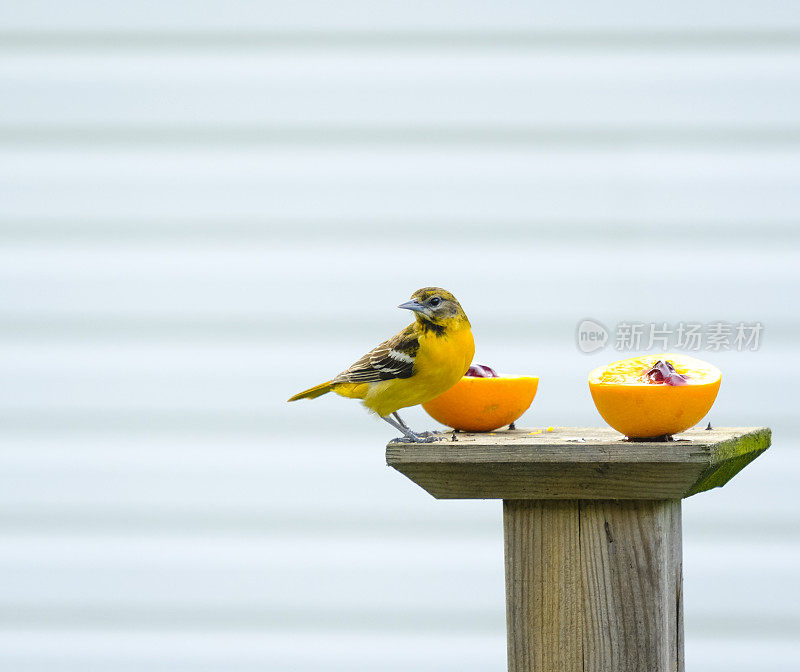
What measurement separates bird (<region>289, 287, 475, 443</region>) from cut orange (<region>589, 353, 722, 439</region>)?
324 millimetres

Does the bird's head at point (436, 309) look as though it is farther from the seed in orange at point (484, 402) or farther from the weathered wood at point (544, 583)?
the weathered wood at point (544, 583)

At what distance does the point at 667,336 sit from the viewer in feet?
10.8

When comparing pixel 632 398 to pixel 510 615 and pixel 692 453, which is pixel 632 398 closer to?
pixel 692 453

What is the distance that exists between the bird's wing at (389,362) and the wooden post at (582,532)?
0.68 ft

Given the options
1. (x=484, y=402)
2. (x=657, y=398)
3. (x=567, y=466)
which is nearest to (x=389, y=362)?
(x=484, y=402)

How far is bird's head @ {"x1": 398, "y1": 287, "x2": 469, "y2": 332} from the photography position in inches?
93.8

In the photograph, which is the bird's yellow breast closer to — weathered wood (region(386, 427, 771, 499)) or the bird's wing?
the bird's wing

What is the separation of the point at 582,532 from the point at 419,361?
1.69 ft

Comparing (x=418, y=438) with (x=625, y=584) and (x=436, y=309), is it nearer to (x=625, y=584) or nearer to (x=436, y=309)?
(x=436, y=309)

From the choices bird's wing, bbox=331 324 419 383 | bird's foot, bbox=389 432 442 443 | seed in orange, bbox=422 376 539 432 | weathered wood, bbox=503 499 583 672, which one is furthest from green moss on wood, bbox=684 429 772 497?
bird's wing, bbox=331 324 419 383

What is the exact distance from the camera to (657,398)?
206 centimetres

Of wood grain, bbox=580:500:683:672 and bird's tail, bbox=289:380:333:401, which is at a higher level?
bird's tail, bbox=289:380:333:401

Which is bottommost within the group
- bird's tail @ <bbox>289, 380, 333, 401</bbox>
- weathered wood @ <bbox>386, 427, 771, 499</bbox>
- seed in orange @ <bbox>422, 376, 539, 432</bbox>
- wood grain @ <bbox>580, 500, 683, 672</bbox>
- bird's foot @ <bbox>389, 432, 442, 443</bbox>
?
wood grain @ <bbox>580, 500, 683, 672</bbox>

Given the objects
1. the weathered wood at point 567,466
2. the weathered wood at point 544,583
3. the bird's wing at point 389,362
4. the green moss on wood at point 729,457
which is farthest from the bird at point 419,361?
the green moss on wood at point 729,457
